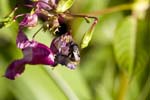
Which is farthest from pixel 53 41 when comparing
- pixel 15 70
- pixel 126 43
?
pixel 126 43

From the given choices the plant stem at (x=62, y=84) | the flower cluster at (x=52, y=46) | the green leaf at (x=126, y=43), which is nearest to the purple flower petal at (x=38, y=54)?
the flower cluster at (x=52, y=46)

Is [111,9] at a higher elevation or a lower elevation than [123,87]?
higher

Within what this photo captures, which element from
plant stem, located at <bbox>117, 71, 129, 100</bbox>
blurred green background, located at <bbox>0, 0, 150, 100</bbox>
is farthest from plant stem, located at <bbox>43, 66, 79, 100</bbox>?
plant stem, located at <bbox>117, 71, 129, 100</bbox>

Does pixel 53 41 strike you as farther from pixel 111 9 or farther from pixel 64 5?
pixel 111 9

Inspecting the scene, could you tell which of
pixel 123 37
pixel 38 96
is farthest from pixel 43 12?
pixel 123 37

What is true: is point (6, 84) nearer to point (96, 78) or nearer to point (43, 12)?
point (96, 78)
